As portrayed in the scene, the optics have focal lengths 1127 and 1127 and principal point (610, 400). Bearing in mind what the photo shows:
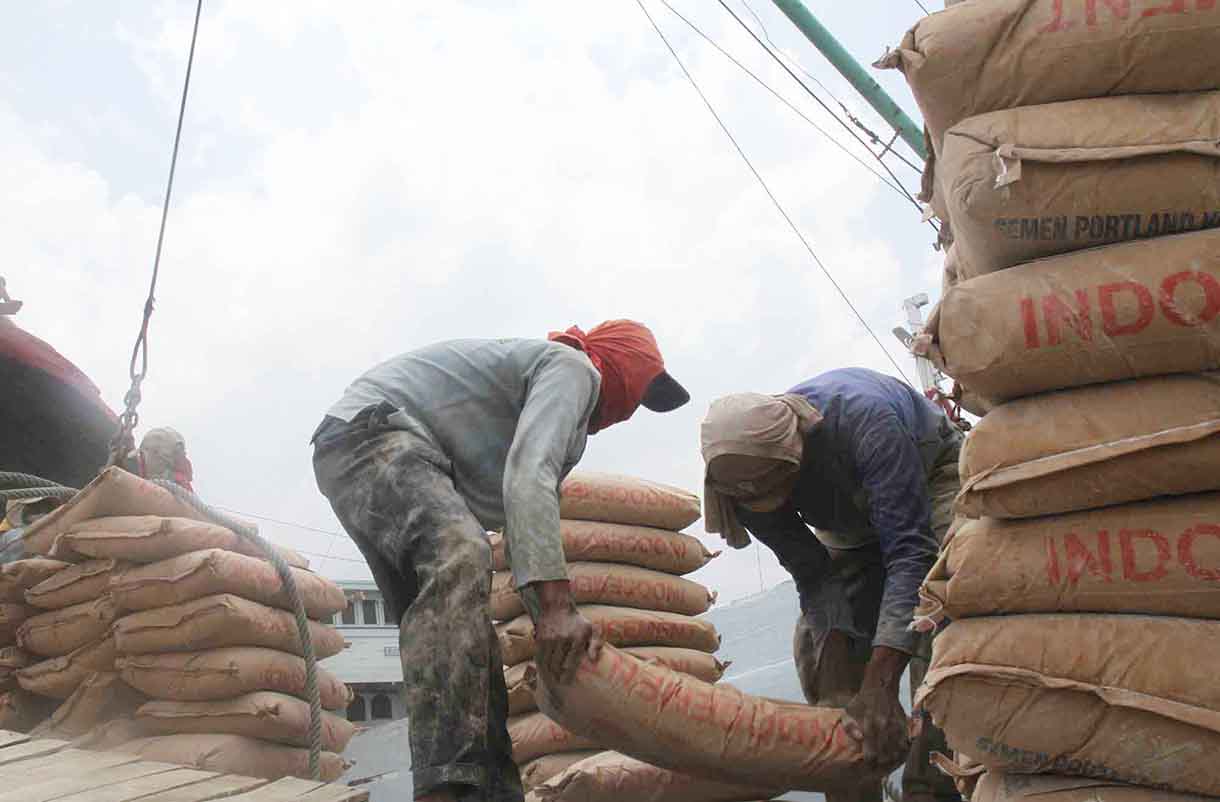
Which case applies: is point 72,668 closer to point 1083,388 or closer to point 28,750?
point 28,750

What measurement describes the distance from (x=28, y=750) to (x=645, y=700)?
1431mm

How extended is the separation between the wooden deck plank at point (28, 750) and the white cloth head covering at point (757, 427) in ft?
5.50

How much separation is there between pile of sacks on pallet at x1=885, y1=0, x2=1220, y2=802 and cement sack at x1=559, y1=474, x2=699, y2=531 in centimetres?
216

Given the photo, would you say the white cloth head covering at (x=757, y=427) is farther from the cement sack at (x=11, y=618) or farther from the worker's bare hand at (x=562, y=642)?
the cement sack at (x=11, y=618)

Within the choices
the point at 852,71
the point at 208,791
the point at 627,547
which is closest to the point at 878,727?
the point at 208,791

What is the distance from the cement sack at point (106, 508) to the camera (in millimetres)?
3455

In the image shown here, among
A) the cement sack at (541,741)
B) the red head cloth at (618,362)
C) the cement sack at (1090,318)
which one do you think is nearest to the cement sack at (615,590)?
the cement sack at (541,741)

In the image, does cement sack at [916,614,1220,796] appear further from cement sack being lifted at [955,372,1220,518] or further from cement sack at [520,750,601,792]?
cement sack at [520,750,601,792]

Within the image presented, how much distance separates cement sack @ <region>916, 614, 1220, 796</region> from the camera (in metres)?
1.73

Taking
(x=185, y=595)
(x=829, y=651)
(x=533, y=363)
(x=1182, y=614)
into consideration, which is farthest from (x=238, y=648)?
(x=1182, y=614)

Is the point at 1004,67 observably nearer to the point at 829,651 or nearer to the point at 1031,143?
the point at 1031,143

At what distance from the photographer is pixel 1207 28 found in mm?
1851

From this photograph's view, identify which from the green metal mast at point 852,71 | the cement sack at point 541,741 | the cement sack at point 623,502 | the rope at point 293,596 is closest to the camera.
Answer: the rope at point 293,596

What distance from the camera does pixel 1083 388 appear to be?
197cm
